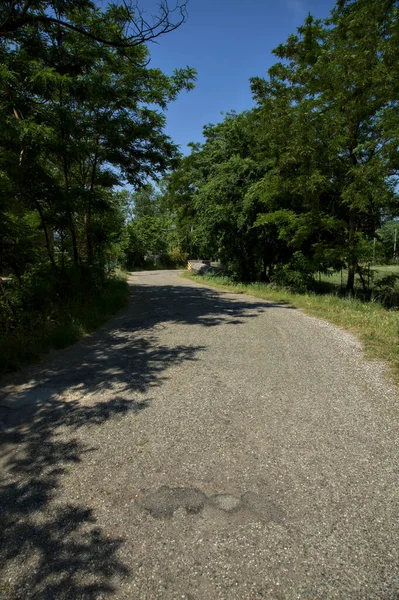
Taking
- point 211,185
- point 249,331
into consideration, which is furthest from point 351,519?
point 211,185

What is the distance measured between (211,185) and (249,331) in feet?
37.1

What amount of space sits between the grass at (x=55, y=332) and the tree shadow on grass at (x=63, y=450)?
0.32 metres

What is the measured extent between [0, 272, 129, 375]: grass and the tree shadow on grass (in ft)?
1.07

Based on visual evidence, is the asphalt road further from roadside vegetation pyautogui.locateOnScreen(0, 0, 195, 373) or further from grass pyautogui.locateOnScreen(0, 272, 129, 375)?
roadside vegetation pyautogui.locateOnScreen(0, 0, 195, 373)

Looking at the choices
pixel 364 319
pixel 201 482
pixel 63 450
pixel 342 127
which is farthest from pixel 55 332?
pixel 342 127

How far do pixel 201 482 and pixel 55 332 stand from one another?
188 inches

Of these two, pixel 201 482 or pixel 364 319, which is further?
pixel 364 319

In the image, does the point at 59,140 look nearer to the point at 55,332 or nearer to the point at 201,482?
the point at 55,332

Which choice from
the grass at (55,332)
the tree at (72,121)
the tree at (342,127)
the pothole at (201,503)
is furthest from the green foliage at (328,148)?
the pothole at (201,503)

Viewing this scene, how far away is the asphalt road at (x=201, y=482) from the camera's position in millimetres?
1781

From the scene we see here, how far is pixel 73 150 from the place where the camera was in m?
7.18

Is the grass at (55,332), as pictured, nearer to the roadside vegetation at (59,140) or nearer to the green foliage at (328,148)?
the roadside vegetation at (59,140)

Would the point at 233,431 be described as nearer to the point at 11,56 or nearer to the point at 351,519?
the point at 351,519

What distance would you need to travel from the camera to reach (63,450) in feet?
9.53
